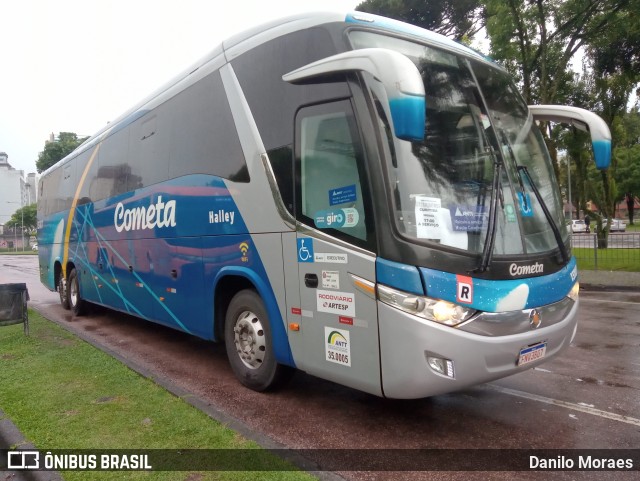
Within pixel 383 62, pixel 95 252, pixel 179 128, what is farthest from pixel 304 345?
pixel 95 252

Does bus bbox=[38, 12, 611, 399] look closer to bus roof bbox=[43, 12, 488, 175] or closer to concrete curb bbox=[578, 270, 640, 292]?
bus roof bbox=[43, 12, 488, 175]

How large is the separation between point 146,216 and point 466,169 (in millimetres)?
4809

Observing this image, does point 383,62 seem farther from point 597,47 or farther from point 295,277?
point 597,47

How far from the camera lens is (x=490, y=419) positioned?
4.31 meters

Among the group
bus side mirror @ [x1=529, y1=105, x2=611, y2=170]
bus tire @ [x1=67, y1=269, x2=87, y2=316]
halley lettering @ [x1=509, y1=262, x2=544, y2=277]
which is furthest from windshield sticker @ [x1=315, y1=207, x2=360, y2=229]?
bus tire @ [x1=67, y1=269, x2=87, y2=316]

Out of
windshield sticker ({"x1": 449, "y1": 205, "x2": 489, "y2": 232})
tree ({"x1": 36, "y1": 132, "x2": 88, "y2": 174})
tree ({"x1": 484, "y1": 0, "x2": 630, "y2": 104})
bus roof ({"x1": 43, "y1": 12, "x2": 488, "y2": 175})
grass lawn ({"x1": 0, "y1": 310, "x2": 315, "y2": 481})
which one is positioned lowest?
grass lawn ({"x1": 0, "y1": 310, "x2": 315, "y2": 481})

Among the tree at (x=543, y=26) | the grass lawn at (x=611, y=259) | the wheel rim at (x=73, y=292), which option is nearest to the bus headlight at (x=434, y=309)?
the wheel rim at (x=73, y=292)

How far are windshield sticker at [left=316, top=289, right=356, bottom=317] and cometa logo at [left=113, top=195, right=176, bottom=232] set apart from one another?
2.85m

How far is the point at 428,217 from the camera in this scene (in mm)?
3607

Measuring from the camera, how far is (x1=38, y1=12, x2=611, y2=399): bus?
3512 mm

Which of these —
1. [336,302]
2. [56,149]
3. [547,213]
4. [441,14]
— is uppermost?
[56,149]

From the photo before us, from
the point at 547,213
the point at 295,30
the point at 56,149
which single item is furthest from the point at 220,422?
the point at 56,149

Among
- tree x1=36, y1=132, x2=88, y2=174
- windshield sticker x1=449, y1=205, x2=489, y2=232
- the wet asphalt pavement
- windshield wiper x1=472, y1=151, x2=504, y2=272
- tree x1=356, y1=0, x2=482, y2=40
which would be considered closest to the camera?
windshield wiper x1=472, y1=151, x2=504, y2=272

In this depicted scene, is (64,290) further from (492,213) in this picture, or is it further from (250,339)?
(492,213)
